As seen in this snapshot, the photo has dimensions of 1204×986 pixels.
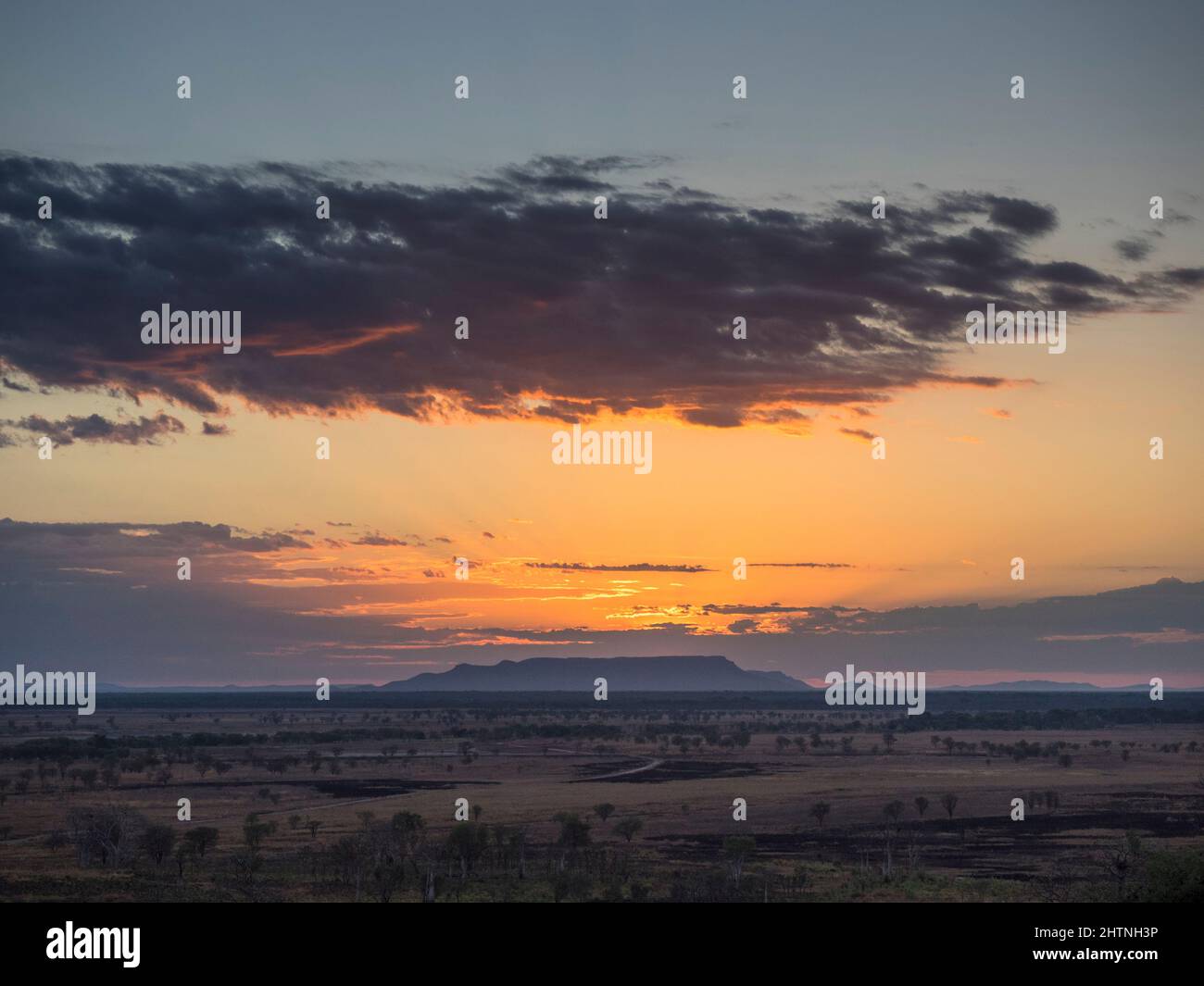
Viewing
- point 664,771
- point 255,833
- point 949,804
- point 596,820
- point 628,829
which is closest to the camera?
point 255,833

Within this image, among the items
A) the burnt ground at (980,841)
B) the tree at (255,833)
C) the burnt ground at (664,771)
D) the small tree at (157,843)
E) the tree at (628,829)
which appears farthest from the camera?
the burnt ground at (664,771)

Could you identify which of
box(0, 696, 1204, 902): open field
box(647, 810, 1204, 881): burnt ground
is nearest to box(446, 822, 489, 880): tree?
box(0, 696, 1204, 902): open field

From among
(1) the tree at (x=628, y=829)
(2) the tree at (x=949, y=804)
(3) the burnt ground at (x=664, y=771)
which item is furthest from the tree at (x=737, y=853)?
(3) the burnt ground at (x=664, y=771)

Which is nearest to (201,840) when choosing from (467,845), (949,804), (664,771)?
(467,845)

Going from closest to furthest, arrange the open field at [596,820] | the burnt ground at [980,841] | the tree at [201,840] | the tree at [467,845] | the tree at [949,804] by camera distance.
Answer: the open field at [596,820] < the tree at [467,845] < the tree at [201,840] < the burnt ground at [980,841] < the tree at [949,804]

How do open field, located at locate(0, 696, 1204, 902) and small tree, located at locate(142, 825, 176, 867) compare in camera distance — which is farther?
small tree, located at locate(142, 825, 176, 867)

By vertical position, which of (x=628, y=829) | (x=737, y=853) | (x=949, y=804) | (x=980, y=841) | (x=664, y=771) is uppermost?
(x=737, y=853)

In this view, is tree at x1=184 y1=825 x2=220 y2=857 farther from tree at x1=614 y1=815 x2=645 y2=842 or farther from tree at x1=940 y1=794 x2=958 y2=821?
tree at x1=940 y1=794 x2=958 y2=821

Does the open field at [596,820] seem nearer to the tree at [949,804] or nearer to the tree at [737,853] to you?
the tree at [737,853]

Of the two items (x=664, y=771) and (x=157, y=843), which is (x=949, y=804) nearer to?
(x=664, y=771)
